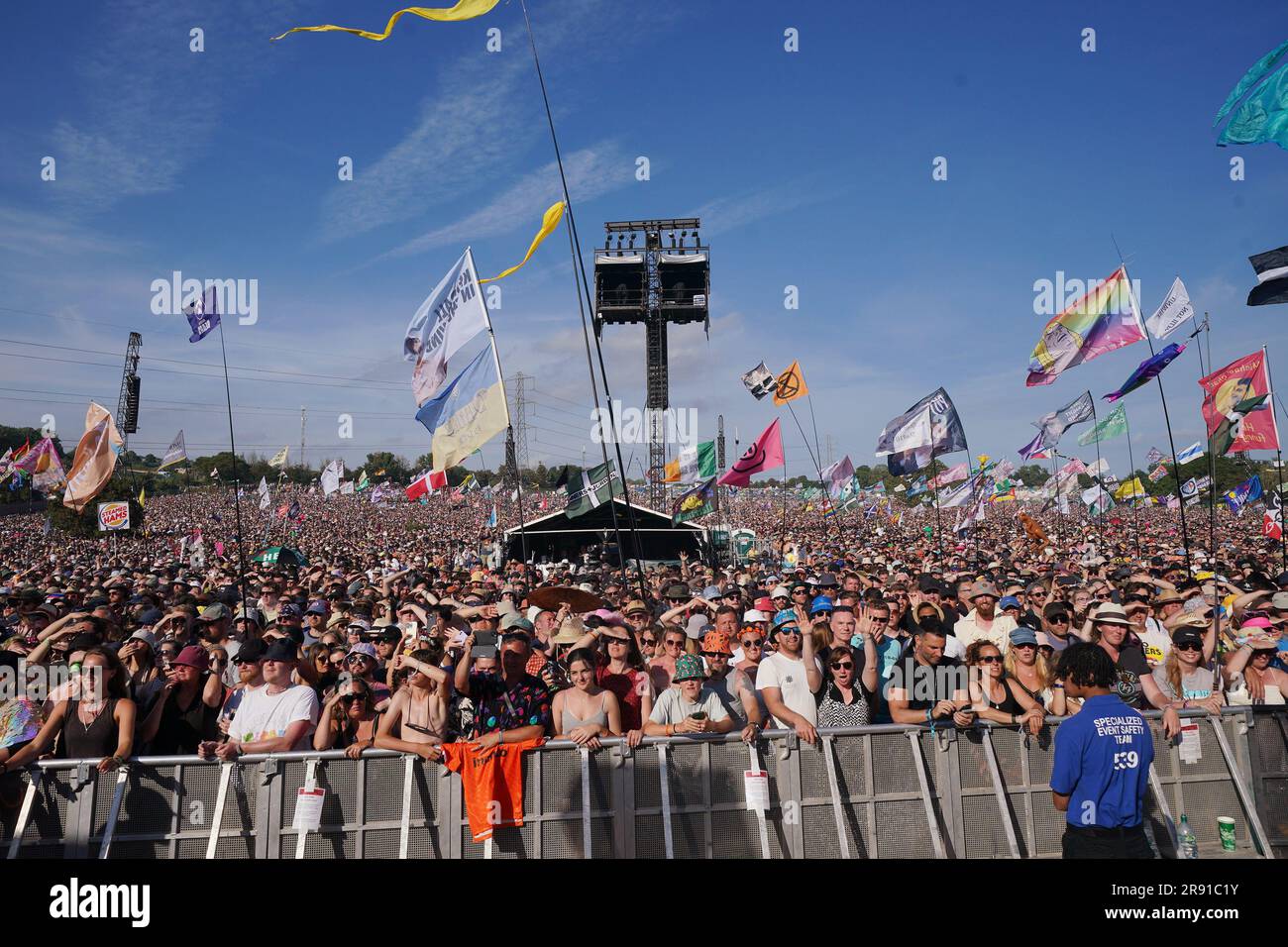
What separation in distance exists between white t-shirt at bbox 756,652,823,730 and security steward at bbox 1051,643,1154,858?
1970 millimetres

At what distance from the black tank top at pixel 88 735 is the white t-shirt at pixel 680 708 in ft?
11.4

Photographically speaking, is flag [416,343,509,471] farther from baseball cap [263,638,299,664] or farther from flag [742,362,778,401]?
flag [742,362,778,401]

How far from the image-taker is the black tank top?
551cm

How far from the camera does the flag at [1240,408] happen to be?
1628 cm

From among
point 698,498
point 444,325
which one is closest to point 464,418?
point 444,325

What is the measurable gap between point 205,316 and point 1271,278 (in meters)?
14.8

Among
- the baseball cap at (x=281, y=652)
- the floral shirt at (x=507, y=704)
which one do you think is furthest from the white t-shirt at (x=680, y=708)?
the baseball cap at (x=281, y=652)

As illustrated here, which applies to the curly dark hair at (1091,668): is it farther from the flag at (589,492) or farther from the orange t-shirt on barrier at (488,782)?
the flag at (589,492)

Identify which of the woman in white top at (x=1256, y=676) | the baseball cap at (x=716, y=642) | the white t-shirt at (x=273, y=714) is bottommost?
the woman in white top at (x=1256, y=676)

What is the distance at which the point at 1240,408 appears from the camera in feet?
53.6

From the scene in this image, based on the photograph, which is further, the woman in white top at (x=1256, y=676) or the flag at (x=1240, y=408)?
the flag at (x=1240, y=408)
